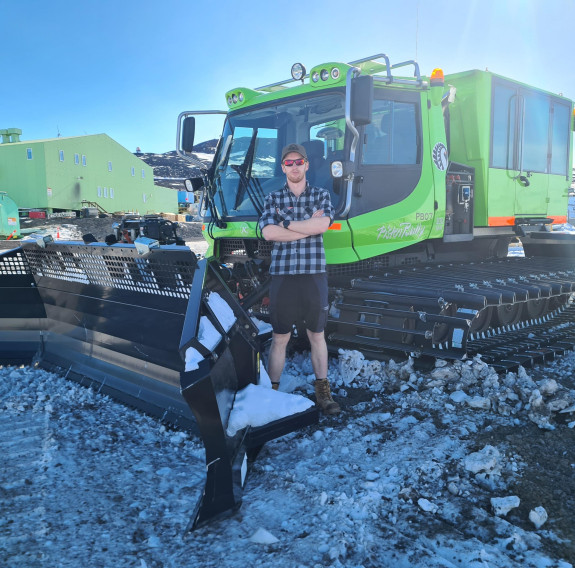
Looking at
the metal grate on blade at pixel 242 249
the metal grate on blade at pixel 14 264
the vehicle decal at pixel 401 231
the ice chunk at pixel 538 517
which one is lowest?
the ice chunk at pixel 538 517

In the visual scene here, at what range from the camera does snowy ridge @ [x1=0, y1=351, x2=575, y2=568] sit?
232cm

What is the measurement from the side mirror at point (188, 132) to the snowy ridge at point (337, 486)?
2821mm

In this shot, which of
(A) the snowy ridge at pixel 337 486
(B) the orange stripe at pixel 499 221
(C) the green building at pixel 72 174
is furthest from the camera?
(C) the green building at pixel 72 174

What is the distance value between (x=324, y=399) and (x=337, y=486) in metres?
1.12

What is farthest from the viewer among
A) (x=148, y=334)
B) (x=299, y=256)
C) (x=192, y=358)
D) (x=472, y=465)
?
(x=148, y=334)

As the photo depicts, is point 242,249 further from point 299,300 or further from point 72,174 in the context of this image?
point 72,174

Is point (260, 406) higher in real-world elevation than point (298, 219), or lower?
lower

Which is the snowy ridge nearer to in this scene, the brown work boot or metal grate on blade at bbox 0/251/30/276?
the brown work boot

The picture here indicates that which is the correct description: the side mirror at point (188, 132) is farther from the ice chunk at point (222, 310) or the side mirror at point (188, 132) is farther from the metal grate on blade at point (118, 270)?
the ice chunk at point (222, 310)

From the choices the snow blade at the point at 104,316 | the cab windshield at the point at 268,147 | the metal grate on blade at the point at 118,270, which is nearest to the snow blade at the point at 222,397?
the metal grate on blade at the point at 118,270

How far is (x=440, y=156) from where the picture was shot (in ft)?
17.6

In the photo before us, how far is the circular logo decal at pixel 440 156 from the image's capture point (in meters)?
5.30

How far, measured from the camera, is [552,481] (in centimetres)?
287

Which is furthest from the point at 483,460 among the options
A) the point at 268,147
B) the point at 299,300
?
the point at 268,147
